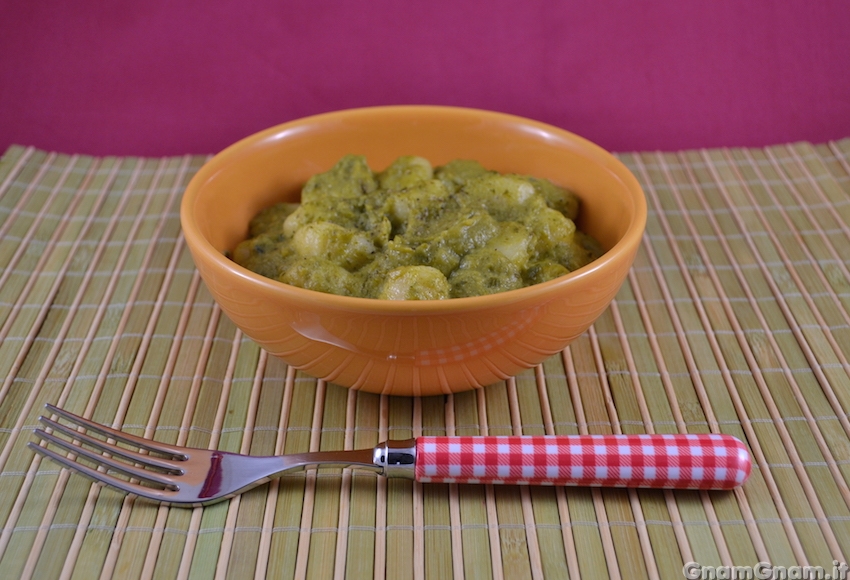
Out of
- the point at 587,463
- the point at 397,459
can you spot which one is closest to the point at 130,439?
the point at 397,459

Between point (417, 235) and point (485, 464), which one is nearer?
point (485, 464)

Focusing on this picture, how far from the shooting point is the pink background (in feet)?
7.48

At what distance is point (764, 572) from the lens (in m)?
0.97

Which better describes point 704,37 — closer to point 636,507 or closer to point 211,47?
point 211,47

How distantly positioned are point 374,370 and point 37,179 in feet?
3.90

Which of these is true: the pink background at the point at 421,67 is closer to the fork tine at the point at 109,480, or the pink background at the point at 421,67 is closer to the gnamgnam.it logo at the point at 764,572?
the fork tine at the point at 109,480

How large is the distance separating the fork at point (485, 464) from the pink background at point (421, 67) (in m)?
1.52

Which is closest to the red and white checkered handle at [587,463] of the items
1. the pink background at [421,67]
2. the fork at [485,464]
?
the fork at [485,464]

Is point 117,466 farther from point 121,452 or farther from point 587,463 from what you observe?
point 587,463

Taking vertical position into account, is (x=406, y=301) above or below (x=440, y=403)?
above

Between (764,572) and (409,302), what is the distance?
0.54 m

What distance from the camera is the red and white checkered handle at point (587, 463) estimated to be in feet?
3.40

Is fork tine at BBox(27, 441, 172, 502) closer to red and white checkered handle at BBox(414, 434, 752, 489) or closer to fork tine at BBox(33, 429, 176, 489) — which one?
→ fork tine at BBox(33, 429, 176, 489)

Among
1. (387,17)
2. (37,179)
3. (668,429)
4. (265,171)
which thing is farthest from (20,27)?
(668,429)
